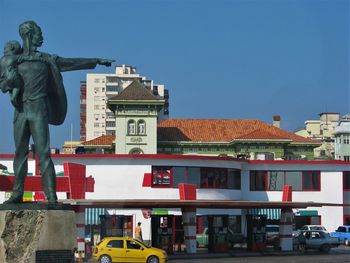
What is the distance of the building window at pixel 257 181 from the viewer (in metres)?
60.3

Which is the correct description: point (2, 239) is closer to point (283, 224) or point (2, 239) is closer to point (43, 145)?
point (43, 145)

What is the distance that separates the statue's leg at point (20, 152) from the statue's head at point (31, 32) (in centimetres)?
114

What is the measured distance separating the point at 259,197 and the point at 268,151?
50.8 ft

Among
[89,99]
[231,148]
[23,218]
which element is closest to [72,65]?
[23,218]

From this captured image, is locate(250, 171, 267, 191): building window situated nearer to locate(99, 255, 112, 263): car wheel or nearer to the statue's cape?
locate(99, 255, 112, 263): car wheel

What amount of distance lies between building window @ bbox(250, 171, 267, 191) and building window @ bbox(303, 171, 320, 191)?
329cm

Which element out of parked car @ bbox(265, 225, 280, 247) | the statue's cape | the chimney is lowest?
parked car @ bbox(265, 225, 280, 247)

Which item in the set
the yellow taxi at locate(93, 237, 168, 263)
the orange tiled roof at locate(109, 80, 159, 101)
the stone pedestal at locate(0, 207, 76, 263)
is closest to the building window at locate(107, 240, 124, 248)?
the yellow taxi at locate(93, 237, 168, 263)

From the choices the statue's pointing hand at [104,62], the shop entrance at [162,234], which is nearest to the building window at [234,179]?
the shop entrance at [162,234]

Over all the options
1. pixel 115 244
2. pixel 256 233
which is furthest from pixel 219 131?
pixel 115 244

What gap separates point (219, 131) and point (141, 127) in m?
10.6

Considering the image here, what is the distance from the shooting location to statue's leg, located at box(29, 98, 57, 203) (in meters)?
11.4

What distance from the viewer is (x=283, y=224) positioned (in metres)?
45.8

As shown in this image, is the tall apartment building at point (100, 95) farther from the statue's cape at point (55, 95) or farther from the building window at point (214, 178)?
the statue's cape at point (55, 95)
